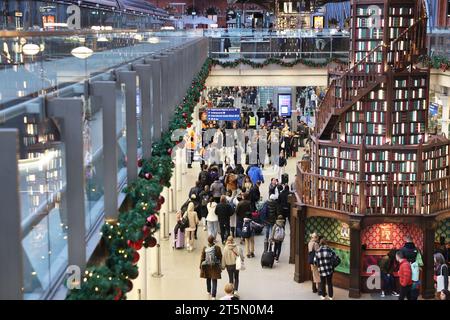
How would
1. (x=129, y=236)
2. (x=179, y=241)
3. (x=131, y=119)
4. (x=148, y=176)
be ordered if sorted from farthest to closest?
(x=179, y=241), (x=148, y=176), (x=131, y=119), (x=129, y=236)

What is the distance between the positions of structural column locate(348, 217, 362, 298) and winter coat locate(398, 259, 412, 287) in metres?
1.47

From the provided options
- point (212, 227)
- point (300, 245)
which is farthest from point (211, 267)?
point (212, 227)

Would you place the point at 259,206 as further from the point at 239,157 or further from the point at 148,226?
the point at 148,226

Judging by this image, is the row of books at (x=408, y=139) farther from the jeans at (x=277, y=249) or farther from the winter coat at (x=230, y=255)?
the winter coat at (x=230, y=255)

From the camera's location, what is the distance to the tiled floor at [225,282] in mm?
12719

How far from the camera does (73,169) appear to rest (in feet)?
18.0

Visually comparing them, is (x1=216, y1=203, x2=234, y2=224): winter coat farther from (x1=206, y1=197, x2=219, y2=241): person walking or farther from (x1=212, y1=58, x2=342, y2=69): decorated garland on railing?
(x1=212, y1=58, x2=342, y2=69): decorated garland on railing

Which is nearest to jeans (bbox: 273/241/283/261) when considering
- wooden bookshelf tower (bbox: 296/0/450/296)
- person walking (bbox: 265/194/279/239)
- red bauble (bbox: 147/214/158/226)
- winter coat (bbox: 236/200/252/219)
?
wooden bookshelf tower (bbox: 296/0/450/296)

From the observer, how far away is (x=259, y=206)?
1827 centimetres

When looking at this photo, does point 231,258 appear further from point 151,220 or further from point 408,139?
point 151,220

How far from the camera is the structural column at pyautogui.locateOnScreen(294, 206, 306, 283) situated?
13.8 meters

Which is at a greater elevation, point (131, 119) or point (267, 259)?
point (131, 119)

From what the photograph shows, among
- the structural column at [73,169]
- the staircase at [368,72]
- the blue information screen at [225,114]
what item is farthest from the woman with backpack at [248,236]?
the blue information screen at [225,114]

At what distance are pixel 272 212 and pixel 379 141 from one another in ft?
9.25
